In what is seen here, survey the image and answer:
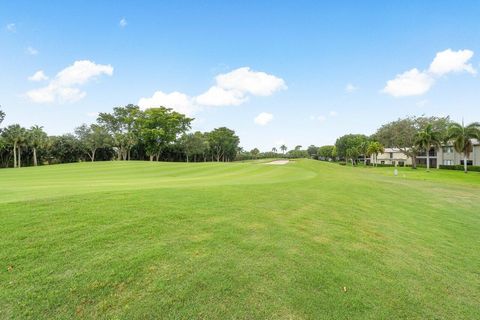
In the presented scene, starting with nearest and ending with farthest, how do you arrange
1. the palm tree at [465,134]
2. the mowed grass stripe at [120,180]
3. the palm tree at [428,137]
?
the mowed grass stripe at [120,180] → the palm tree at [465,134] → the palm tree at [428,137]

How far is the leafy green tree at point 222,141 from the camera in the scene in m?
74.4

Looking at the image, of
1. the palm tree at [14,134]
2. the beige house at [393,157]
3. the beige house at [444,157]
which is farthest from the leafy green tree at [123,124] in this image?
the beige house at [393,157]

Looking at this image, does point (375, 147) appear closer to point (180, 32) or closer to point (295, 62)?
point (295, 62)

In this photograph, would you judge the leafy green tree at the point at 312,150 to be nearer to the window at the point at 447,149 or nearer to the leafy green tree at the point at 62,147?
the window at the point at 447,149

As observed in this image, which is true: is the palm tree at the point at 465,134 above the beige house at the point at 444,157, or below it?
above

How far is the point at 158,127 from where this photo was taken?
169 ft

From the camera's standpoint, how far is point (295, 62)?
24.8 m

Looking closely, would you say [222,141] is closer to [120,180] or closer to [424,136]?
[424,136]

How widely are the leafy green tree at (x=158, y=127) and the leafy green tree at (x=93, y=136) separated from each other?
7.31 metres

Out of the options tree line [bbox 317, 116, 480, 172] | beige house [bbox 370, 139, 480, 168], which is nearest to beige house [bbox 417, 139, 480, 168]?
beige house [bbox 370, 139, 480, 168]

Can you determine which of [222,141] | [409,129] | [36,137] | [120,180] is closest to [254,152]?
[222,141]

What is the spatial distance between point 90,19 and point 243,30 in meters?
12.0

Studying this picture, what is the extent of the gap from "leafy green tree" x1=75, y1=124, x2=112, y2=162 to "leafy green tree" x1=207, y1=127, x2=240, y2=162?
30612 millimetres

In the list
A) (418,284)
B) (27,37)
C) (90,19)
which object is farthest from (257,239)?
(27,37)
